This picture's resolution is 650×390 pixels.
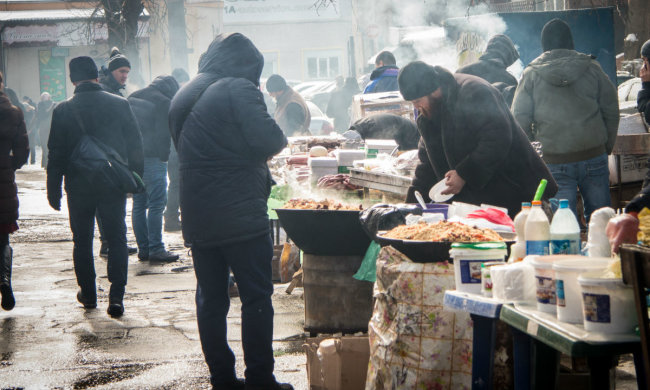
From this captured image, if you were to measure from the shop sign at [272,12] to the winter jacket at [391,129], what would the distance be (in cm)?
3966

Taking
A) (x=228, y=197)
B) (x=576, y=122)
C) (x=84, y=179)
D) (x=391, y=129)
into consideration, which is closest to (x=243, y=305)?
(x=228, y=197)

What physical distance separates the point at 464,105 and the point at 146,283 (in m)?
4.85

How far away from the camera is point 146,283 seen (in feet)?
30.7

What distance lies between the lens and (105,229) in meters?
7.71

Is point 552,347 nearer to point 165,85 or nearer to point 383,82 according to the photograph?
point 165,85

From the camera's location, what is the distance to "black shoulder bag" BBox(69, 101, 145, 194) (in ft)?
24.9

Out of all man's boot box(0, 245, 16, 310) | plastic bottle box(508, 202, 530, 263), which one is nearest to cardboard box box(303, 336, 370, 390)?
plastic bottle box(508, 202, 530, 263)

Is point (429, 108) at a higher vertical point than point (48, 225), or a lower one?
higher

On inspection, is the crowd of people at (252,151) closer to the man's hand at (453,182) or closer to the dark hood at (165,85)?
the man's hand at (453,182)

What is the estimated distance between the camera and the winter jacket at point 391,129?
29.9 ft

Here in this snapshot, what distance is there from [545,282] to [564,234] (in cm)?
52

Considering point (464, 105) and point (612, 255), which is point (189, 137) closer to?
point (464, 105)

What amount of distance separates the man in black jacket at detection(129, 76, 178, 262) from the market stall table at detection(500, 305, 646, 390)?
749 cm

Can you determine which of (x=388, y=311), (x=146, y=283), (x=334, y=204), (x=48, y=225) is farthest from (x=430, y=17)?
(x=388, y=311)
